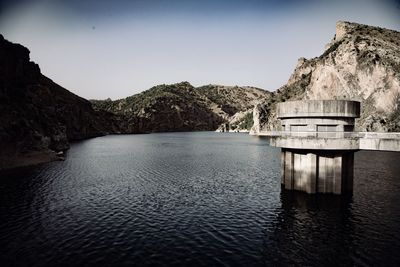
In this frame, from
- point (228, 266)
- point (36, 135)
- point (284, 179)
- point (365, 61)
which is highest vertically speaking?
point (365, 61)

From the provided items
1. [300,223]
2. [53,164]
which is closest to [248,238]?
[300,223]

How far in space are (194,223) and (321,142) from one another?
58.6ft

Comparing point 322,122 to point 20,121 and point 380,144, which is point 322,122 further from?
point 20,121

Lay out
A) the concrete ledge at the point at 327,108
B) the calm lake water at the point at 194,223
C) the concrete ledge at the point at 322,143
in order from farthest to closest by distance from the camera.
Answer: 1. the concrete ledge at the point at 327,108
2. the concrete ledge at the point at 322,143
3. the calm lake water at the point at 194,223

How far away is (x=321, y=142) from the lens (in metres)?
35.4

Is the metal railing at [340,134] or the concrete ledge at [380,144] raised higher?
the metal railing at [340,134]

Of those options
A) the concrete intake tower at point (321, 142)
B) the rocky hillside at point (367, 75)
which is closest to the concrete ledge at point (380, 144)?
the concrete intake tower at point (321, 142)

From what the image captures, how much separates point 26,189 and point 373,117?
115m

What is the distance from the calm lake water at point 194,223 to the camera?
2342 cm

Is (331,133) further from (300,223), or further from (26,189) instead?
(26,189)

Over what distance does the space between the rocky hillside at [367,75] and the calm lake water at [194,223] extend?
71.7 meters

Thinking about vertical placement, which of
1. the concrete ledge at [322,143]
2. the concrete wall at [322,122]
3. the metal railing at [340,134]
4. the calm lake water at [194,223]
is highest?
the concrete wall at [322,122]

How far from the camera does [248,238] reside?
2695 cm

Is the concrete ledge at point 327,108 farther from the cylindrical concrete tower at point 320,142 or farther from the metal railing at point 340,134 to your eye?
the metal railing at point 340,134
